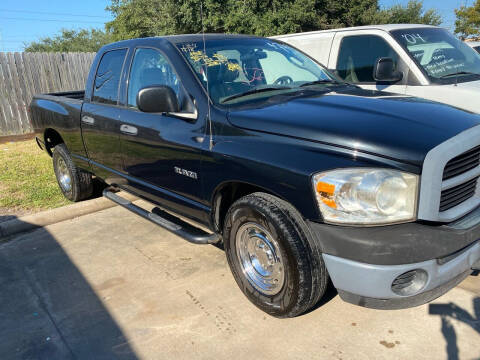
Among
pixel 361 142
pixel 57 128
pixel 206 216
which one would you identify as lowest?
pixel 206 216

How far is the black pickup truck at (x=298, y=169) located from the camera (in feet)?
7.13


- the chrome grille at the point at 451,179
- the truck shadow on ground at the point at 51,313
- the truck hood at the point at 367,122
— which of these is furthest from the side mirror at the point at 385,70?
the truck shadow on ground at the point at 51,313

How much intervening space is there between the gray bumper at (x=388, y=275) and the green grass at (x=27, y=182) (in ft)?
13.8

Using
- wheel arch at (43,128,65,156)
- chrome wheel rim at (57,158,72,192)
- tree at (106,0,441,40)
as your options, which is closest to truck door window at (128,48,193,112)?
chrome wheel rim at (57,158,72,192)

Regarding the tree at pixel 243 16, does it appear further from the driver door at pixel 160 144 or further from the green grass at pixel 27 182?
the driver door at pixel 160 144

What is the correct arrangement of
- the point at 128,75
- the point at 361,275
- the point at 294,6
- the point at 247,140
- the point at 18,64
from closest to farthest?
the point at 361,275, the point at 247,140, the point at 128,75, the point at 18,64, the point at 294,6

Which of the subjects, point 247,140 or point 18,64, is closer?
point 247,140

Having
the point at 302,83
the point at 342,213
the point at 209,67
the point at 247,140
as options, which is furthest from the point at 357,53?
the point at 342,213

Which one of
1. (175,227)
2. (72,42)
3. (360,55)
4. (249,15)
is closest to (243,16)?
(249,15)

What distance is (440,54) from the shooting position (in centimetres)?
526

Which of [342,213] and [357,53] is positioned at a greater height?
[357,53]

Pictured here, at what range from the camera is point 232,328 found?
277 centimetres

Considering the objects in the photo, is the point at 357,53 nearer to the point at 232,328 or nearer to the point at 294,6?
the point at 232,328

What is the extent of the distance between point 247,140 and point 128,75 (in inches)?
72.6
